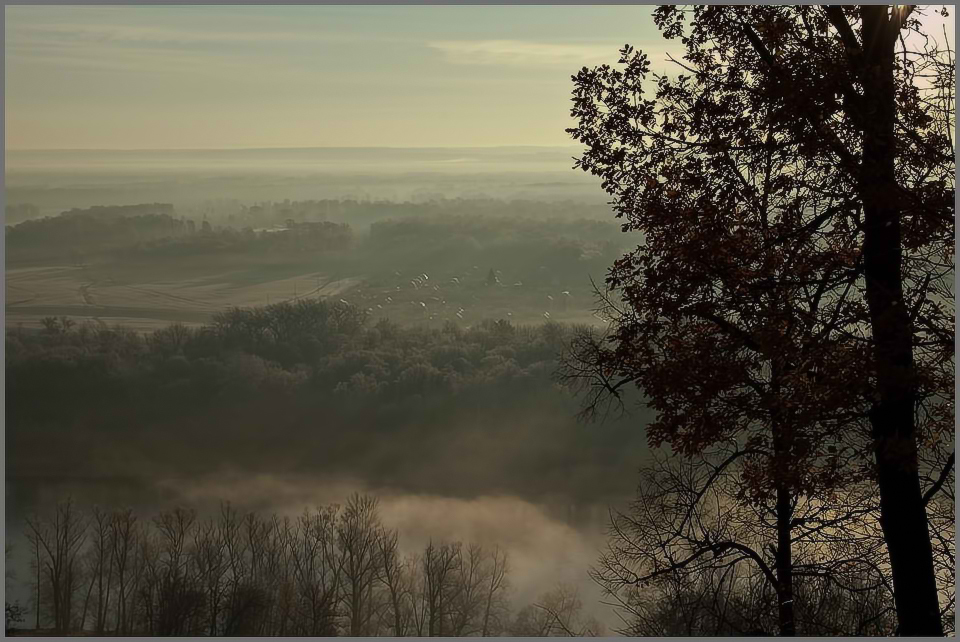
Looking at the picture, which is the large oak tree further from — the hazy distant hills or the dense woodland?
the hazy distant hills

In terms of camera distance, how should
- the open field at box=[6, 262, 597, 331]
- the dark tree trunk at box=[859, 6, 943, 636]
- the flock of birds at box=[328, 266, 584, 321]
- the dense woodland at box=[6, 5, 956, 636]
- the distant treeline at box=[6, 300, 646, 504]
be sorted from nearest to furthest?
the dark tree trunk at box=[859, 6, 943, 636]
the dense woodland at box=[6, 5, 956, 636]
the distant treeline at box=[6, 300, 646, 504]
the open field at box=[6, 262, 597, 331]
the flock of birds at box=[328, 266, 584, 321]

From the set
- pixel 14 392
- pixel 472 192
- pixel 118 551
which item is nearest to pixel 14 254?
pixel 14 392

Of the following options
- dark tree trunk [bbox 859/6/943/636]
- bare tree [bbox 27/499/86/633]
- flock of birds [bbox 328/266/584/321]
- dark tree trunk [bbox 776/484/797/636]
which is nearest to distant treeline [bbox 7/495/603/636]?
bare tree [bbox 27/499/86/633]

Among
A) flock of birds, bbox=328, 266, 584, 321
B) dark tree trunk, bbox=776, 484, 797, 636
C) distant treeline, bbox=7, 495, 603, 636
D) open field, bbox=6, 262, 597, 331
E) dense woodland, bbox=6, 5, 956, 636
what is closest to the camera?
dense woodland, bbox=6, 5, 956, 636

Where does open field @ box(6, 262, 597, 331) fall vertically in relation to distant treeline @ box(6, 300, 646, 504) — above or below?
above

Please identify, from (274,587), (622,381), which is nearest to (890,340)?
(622,381)
